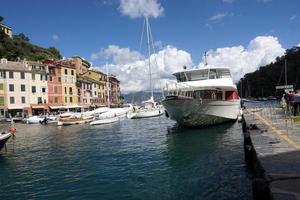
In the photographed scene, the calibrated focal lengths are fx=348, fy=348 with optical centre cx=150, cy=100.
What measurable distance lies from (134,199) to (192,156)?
25.4 feet

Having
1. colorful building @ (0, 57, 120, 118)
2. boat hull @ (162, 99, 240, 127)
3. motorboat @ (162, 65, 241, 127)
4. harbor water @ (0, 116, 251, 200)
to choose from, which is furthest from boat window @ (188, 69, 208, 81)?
colorful building @ (0, 57, 120, 118)

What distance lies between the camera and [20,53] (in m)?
101

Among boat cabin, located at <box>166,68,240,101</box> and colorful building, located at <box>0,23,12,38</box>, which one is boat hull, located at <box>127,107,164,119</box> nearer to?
boat cabin, located at <box>166,68,240,101</box>

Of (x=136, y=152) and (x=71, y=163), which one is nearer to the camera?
(x=71, y=163)

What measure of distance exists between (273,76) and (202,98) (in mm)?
141988

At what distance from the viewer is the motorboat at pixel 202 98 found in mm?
30656

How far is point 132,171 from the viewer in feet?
54.3

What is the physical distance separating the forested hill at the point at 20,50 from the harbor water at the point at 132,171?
71399 mm

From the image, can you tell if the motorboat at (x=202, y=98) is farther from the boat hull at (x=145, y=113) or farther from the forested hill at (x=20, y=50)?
the forested hill at (x=20, y=50)

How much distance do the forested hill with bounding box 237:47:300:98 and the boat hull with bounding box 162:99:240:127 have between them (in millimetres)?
113446

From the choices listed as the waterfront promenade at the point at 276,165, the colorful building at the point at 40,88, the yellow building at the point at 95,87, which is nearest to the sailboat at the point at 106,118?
the colorful building at the point at 40,88

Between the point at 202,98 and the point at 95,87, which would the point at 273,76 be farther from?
the point at 202,98

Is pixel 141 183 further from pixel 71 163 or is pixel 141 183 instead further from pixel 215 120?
pixel 215 120

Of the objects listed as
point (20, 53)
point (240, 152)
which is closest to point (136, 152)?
point (240, 152)
